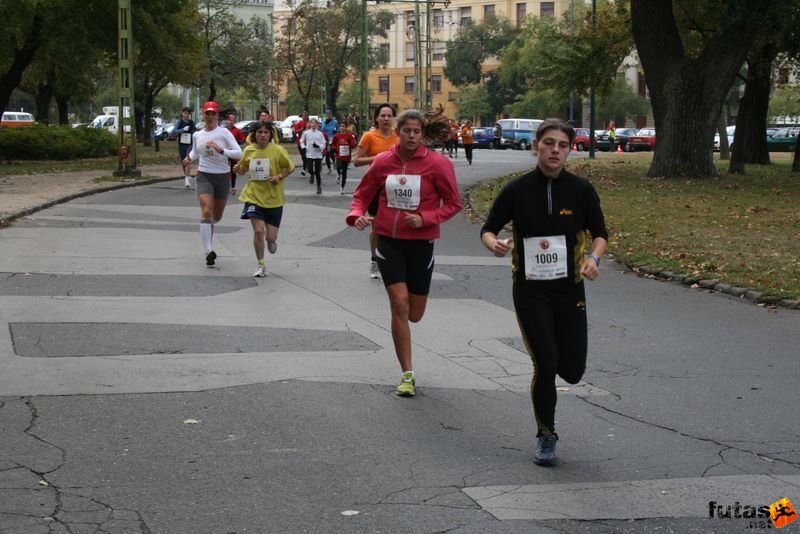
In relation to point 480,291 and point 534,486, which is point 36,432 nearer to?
point 534,486

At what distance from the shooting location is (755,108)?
42.1m

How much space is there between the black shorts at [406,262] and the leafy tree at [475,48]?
99.8m

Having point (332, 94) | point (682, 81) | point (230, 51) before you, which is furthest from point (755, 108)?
point (332, 94)

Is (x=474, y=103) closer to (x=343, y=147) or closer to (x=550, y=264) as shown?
(x=343, y=147)

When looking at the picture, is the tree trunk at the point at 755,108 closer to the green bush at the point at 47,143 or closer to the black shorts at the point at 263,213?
the green bush at the point at 47,143

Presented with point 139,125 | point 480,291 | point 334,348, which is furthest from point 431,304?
point 139,125

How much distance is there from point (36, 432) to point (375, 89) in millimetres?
116048

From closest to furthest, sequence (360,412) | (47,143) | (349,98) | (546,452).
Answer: (546,452) → (360,412) → (47,143) → (349,98)

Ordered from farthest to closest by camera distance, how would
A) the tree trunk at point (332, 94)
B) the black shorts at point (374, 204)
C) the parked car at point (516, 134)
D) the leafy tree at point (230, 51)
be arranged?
the tree trunk at point (332, 94), the parked car at point (516, 134), the leafy tree at point (230, 51), the black shorts at point (374, 204)

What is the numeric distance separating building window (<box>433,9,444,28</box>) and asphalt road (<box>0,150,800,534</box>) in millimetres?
105133

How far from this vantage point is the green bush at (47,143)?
4050 cm

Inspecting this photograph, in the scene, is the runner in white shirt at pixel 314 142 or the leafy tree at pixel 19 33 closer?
the runner in white shirt at pixel 314 142

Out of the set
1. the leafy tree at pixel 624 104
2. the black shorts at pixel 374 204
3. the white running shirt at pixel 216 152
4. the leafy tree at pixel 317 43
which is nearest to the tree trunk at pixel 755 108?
the white running shirt at pixel 216 152

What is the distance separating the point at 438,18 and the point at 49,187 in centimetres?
9341
